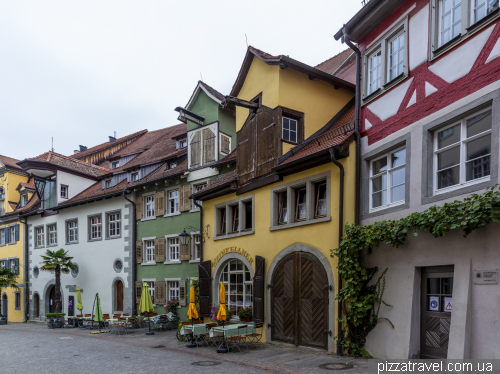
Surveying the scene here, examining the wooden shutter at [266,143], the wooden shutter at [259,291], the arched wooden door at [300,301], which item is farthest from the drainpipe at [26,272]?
the arched wooden door at [300,301]

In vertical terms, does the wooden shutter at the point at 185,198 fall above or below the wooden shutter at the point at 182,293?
above

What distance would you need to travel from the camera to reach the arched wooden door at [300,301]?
1220 cm

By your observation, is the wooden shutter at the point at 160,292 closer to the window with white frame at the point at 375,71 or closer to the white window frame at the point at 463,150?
the window with white frame at the point at 375,71

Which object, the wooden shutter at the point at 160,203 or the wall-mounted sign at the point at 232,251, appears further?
the wooden shutter at the point at 160,203

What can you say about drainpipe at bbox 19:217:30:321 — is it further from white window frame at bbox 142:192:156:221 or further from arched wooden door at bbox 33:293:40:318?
white window frame at bbox 142:192:156:221

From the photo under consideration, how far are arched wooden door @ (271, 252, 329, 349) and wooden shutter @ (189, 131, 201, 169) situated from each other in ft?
26.2

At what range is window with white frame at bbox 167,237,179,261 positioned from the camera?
851 inches

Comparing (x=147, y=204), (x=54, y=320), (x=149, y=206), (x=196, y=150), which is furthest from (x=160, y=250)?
(x=54, y=320)

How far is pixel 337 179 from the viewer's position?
473 inches

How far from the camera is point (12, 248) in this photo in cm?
3259

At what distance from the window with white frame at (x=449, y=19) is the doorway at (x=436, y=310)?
4.44 m

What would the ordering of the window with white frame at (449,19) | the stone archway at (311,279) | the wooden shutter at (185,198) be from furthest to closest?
the wooden shutter at (185,198) < the stone archway at (311,279) < the window with white frame at (449,19)

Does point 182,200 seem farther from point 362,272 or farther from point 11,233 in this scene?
point 11,233

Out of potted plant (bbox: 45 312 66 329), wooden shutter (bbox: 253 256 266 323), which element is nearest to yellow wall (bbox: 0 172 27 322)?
potted plant (bbox: 45 312 66 329)
